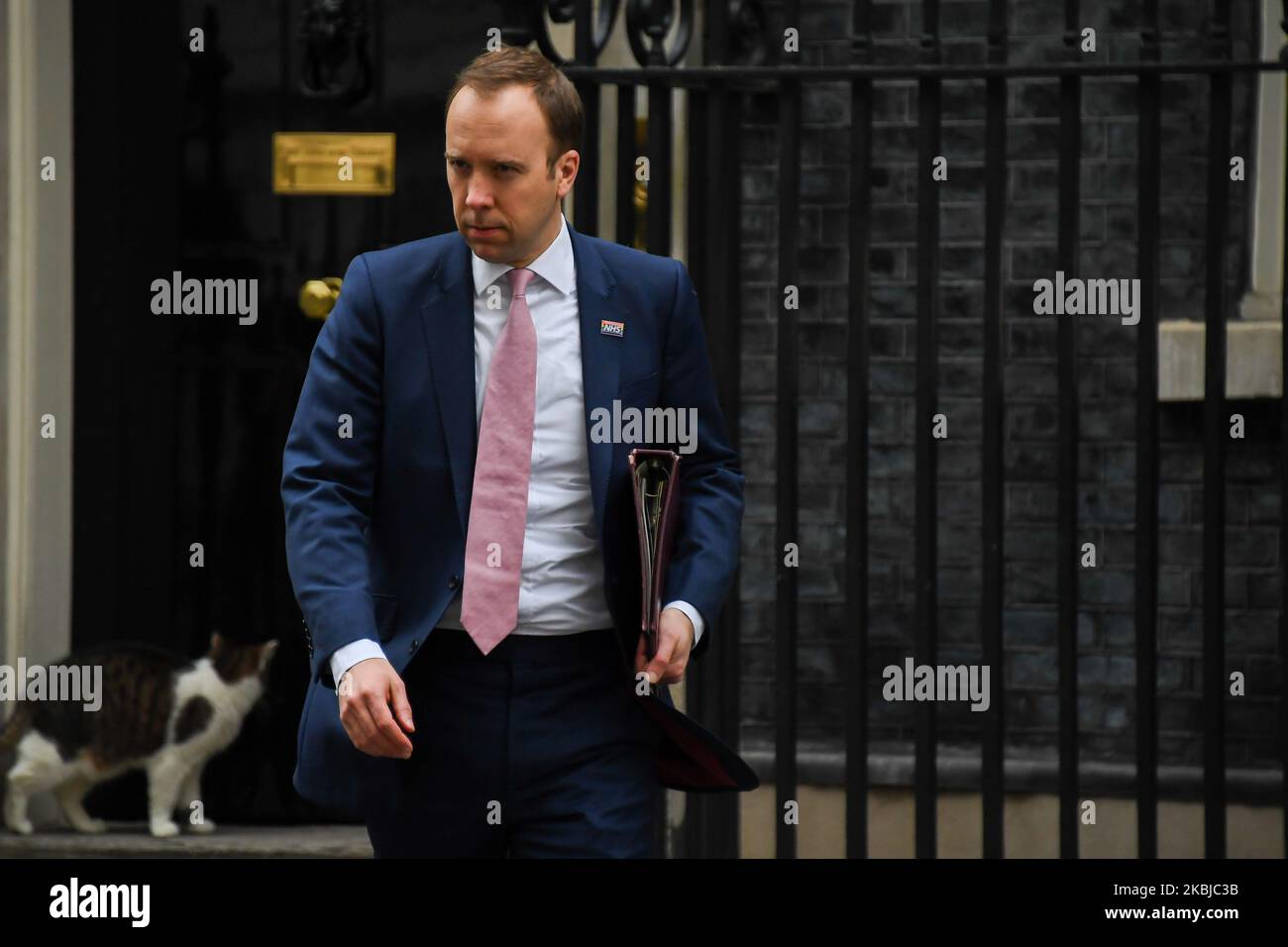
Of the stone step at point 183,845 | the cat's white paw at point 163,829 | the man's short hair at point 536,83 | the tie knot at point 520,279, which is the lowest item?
the stone step at point 183,845

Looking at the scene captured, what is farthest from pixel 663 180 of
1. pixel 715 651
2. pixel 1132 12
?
pixel 1132 12

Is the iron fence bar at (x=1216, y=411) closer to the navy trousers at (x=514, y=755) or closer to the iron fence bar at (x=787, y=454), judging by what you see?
the iron fence bar at (x=787, y=454)

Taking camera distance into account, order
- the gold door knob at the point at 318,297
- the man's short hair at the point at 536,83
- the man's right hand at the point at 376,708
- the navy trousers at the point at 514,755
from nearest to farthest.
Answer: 1. the man's right hand at the point at 376,708
2. the man's short hair at the point at 536,83
3. the navy trousers at the point at 514,755
4. the gold door knob at the point at 318,297

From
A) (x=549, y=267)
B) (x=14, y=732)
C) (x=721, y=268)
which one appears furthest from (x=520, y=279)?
(x=14, y=732)

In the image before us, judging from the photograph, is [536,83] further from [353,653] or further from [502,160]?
[353,653]

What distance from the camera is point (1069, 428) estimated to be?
4324 mm

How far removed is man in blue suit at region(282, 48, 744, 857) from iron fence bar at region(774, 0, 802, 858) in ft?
4.20

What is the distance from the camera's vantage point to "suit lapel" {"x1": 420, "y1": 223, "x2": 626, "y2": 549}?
3.01 metres

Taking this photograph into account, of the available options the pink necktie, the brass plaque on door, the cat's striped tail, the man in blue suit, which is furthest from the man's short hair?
the cat's striped tail

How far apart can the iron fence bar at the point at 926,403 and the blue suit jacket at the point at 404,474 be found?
129cm

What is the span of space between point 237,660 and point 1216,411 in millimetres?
2993

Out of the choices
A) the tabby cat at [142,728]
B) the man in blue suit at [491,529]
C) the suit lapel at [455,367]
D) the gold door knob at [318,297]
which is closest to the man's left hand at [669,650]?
the man in blue suit at [491,529]

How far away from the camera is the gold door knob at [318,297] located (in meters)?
5.77
